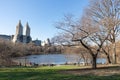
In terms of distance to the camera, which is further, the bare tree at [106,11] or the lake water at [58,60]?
the lake water at [58,60]

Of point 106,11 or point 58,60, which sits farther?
point 58,60

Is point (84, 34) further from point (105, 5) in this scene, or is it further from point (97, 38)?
point (105, 5)

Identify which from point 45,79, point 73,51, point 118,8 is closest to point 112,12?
point 118,8

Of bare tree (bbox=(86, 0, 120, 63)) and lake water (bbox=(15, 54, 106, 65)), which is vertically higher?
bare tree (bbox=(86, 0, 120, 63))

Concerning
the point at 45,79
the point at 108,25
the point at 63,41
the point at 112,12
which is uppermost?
the point at 112,12

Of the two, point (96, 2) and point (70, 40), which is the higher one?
point (96, 2)

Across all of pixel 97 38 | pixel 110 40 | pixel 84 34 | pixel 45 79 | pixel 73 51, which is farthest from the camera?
pixel 73 51

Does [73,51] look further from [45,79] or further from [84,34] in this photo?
[45,79]

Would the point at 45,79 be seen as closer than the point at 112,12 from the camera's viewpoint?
Yes

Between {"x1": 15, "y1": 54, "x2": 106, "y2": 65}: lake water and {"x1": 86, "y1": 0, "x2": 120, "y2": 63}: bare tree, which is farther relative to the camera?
{"x1": 15, "y1": 54, "x2": 106, "y2": 65}: lake water

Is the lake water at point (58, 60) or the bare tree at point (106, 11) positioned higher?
the bare tree at point (106, 11)

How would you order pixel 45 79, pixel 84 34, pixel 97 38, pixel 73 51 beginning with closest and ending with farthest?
1. pixel 45 79
2. pixel 84 34
3. pixel 97 38
4. pixel 73 51

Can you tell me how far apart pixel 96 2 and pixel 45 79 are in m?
25.2

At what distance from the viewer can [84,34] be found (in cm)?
2319
